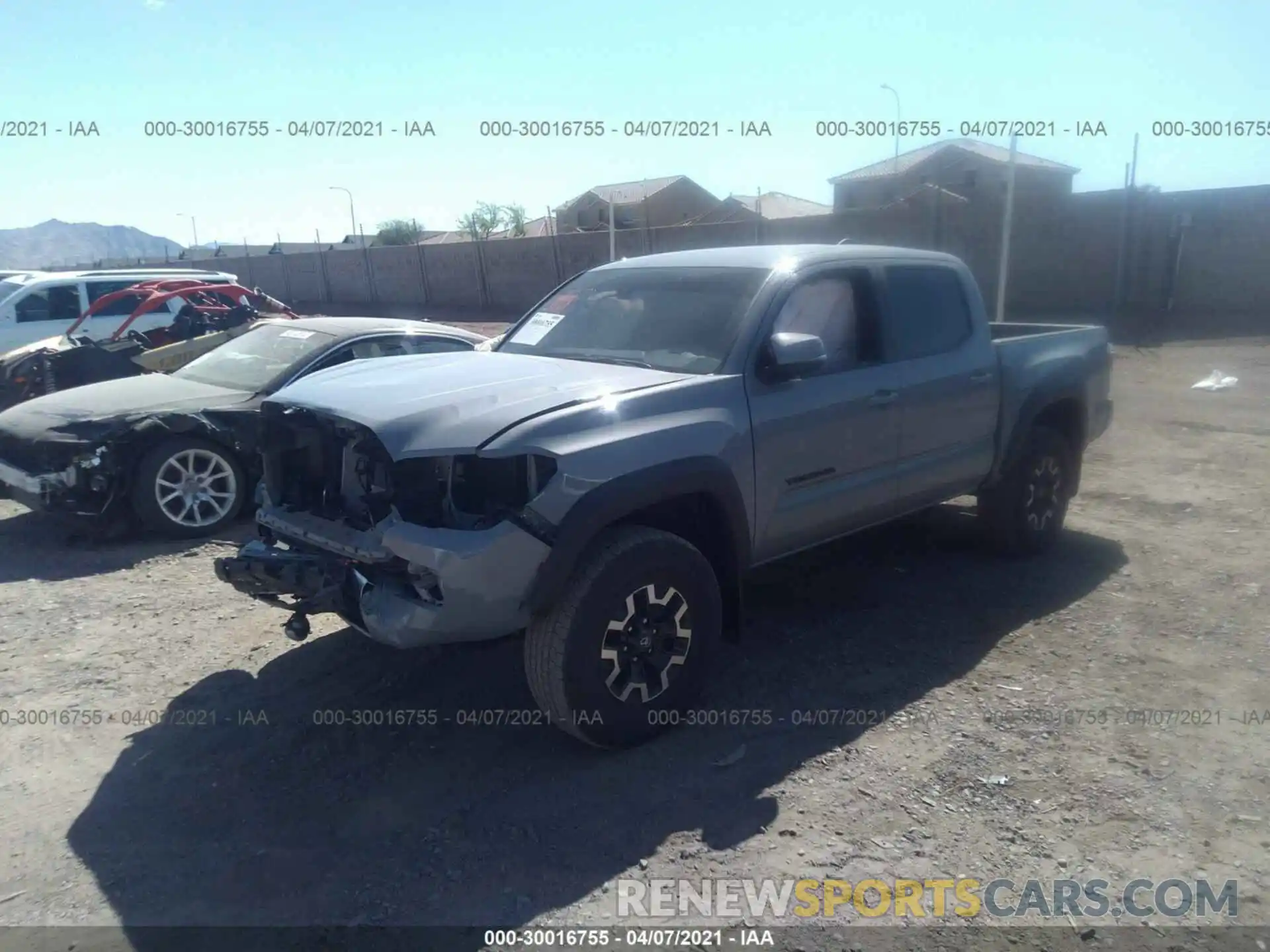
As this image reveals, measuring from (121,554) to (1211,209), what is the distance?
18.0 metres

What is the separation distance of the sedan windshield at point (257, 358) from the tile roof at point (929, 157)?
97.4 feet

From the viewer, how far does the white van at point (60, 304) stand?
1254cm

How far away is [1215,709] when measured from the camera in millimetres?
4180

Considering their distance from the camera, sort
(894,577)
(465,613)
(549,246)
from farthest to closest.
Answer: (549,246) < (894,577) < (465,613)

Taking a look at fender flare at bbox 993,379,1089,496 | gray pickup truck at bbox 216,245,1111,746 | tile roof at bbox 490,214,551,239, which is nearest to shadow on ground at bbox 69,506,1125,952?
gray pickup truck at bbox 216,245,1111,746

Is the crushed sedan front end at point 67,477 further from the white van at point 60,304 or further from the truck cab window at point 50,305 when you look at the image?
the truck cab window at point 50,305

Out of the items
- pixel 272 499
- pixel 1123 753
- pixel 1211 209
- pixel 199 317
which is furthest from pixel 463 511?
pixel 1211 209

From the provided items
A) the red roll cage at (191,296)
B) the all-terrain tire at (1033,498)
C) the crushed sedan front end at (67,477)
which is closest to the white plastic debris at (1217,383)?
the all-terrain tire at (1033,498)

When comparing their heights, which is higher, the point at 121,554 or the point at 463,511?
the point at 463,511

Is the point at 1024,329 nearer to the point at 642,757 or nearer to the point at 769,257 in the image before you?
the point at 769,257

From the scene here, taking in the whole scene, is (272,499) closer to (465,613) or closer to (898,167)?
(465,613)

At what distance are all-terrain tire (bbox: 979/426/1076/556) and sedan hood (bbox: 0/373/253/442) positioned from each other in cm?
499

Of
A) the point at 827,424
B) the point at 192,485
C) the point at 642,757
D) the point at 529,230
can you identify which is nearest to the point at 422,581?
the point at 642,757

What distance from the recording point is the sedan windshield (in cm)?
693
